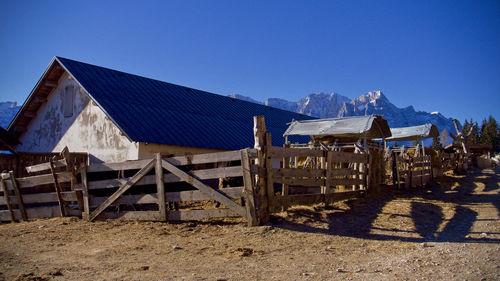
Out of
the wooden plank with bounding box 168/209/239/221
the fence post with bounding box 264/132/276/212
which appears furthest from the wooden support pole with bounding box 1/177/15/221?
the fence post with bounding box 264/132/276/212

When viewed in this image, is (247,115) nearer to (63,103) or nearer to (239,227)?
(63,103)

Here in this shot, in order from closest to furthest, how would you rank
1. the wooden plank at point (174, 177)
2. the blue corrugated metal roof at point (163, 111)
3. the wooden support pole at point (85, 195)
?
the wooden plank at point (174, 177) < the wooden support pole at point (85, 195) < the blue corrugated metal roof at point (163, 111)

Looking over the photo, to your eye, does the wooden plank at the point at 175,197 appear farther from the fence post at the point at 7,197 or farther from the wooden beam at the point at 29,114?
the wooden beam at the point at 29,114

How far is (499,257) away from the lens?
492cm

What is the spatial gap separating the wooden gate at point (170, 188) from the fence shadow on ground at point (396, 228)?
1.13 m

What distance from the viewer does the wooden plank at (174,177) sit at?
713 centimetres

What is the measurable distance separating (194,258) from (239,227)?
1754 millimetres

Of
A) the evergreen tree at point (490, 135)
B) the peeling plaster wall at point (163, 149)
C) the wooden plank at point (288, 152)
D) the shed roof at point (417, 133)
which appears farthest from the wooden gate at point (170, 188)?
the evergreen tree at point (490, 135)

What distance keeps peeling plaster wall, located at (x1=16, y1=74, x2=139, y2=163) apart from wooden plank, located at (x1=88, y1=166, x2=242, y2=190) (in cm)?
447

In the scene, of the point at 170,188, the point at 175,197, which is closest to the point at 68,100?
the point at 170,188

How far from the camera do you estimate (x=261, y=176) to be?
699 centimetres

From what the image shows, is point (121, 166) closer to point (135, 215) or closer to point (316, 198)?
point (135, 215)

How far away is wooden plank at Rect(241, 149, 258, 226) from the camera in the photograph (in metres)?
6.76

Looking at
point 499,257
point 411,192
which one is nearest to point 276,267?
point 499,257
